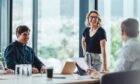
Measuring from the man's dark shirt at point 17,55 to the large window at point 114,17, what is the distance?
1541 millimetres

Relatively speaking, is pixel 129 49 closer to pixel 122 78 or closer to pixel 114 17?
A: pixel 122 78

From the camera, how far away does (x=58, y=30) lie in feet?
20.9

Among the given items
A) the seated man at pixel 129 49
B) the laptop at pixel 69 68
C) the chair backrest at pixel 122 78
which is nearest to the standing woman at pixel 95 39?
the laptop at pixel 69 68

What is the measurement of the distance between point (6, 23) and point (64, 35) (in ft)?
4.79

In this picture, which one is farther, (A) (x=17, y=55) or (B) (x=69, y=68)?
(A) (x=17, y=55)

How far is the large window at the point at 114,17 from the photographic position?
5445 mm

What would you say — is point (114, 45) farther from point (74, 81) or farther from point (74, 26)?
point (74, 81)

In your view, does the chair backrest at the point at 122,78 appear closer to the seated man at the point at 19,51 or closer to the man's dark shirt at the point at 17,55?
the seated man at the point at 19,51

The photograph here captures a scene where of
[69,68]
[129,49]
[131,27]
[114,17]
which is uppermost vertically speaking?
[114,17]

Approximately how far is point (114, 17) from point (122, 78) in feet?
11.1

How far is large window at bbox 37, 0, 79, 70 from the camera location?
20.1 feet

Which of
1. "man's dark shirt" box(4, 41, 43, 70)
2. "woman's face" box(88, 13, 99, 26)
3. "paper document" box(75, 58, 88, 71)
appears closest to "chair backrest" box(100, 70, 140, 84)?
"paper document" box(75, 58, 88, 71)

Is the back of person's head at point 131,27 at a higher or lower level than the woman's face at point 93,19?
lower

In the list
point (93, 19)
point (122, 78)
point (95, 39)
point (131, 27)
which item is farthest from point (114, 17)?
point (122, 78)
